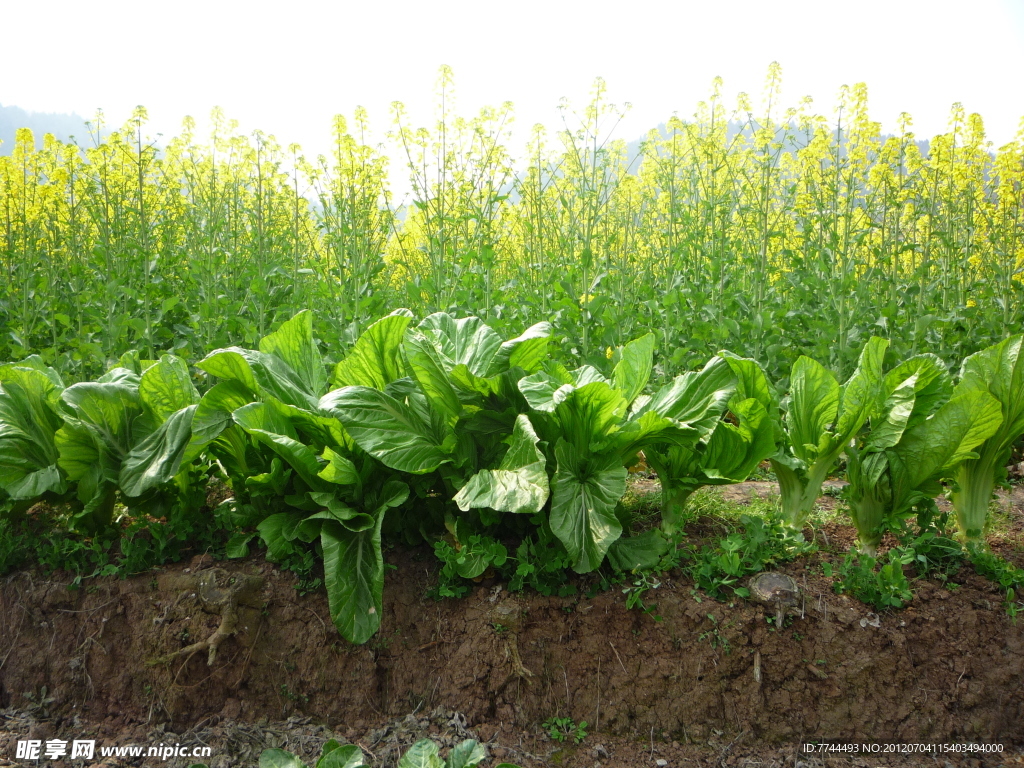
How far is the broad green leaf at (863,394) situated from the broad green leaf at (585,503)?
751 mm

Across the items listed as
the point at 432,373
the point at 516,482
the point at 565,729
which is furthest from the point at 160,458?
the point at 565,729

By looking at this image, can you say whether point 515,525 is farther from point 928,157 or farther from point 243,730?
point 928,157

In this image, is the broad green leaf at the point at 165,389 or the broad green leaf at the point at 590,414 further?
the broad green leaf at the point at 165,389

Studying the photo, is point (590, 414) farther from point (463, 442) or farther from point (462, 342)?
point (462, 342)

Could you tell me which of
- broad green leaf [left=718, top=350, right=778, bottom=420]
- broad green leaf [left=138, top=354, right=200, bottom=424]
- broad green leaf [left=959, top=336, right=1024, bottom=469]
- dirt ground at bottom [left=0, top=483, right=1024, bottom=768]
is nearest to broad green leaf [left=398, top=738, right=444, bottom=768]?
dirt ground at bottom [left=0, top=483, right=1024, bottom=768]

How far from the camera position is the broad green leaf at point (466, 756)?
1.48 m

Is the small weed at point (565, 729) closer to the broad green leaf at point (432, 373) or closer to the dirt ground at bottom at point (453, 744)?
the dirt ground at bottom at point (453, 744)

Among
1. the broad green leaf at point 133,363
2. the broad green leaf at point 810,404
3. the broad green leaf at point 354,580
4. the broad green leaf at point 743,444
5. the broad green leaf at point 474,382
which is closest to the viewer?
the broad green leaf at point 354,580

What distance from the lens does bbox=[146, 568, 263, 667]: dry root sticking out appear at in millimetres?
2004

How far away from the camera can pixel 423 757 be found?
154 cm

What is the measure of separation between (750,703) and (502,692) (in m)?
0.67

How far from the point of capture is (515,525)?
2.26 metres

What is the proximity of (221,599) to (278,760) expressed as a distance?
2.07ft

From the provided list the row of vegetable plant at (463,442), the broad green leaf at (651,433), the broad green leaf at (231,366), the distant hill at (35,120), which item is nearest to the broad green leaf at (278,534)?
the row of vegetable plant at (463,442)
